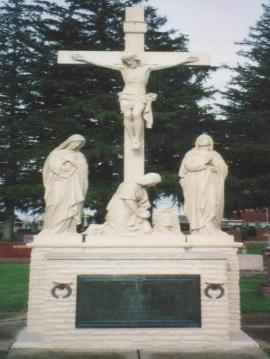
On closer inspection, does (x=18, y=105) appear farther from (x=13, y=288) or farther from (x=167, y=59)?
(x=167, y=59)

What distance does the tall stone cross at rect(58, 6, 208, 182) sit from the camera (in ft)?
31.6

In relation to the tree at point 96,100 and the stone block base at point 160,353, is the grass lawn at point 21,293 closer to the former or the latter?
the stone block base at point 160,353

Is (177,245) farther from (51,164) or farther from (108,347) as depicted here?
(51,164)

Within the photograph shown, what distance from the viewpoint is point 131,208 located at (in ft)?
29.4

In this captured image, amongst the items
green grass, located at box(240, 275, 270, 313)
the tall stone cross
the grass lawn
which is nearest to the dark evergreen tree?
the grass lawn

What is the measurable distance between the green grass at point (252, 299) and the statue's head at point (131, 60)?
589 centimetres

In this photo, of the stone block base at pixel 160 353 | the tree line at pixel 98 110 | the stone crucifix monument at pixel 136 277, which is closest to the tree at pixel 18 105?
the tree line at pixel 98 110

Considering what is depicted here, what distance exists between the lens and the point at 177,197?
27.0 metres

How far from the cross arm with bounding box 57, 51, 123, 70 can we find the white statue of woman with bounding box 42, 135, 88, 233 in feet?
5.46

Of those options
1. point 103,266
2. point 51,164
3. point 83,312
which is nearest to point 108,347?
point 83,312

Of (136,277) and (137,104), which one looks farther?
(137,104)

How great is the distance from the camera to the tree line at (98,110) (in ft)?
85.9

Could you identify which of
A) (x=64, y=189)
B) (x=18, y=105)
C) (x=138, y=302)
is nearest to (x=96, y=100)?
(x=18, y=105)

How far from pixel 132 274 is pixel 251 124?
22.3 meters
